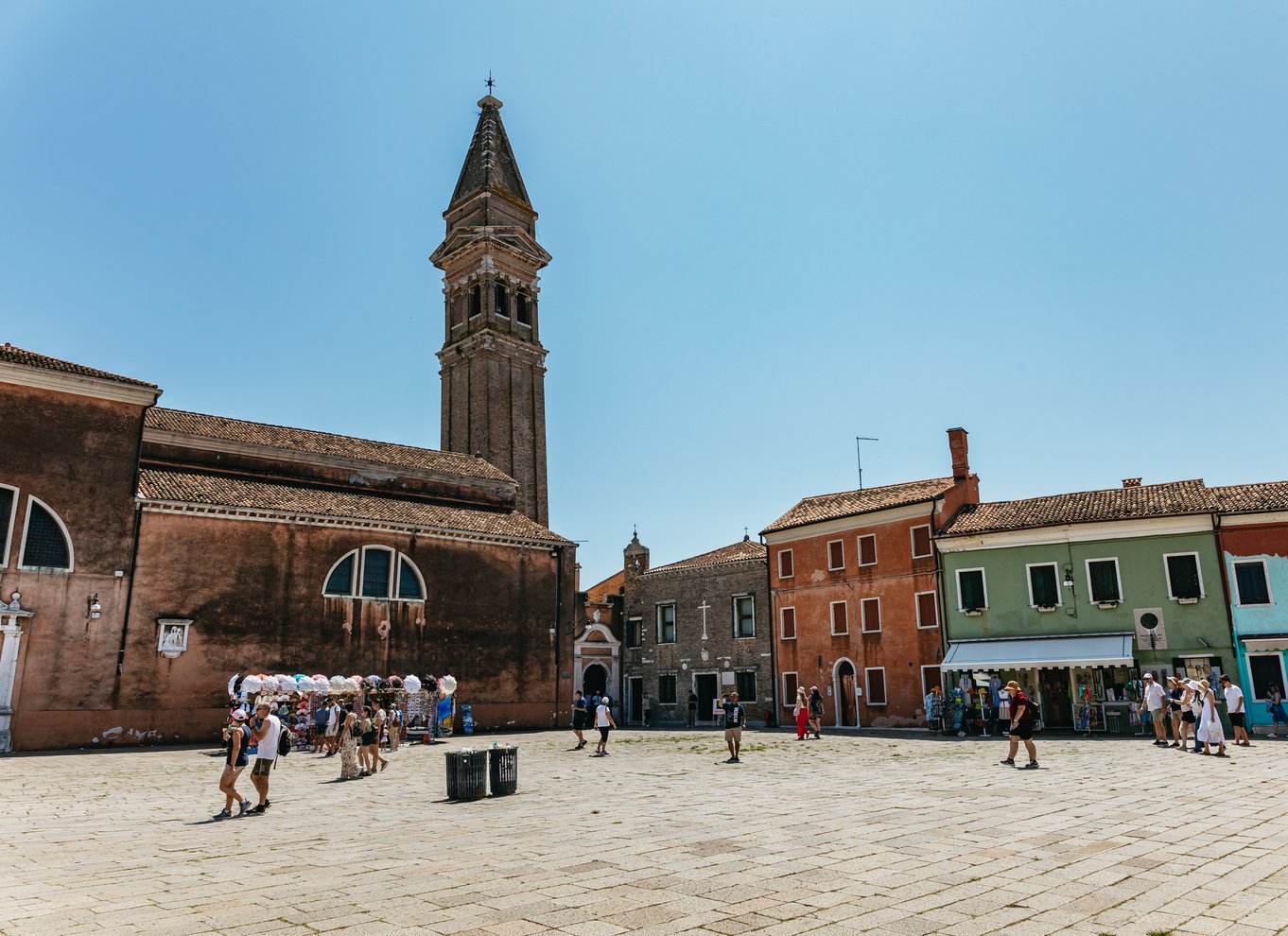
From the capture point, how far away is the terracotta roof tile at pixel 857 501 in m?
33.4

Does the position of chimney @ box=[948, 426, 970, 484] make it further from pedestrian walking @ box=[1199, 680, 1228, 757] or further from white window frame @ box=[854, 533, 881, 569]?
pedestrian walking @ box=[1199, 680, 1228, 757]

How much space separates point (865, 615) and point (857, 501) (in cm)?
473

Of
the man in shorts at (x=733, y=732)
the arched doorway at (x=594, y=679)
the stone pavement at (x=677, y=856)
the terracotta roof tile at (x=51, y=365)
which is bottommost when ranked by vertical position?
the stone pavement at (x=677, y=856)

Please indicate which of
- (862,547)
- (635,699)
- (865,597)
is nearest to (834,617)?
(865,597)

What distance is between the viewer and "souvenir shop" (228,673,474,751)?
2322 cm

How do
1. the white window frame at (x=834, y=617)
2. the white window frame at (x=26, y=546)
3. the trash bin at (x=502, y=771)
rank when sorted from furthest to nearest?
the white window frame at (x=834, y=617)
the white window frame at (x=26, y=546)
the trash bin at (x=502, y=771)

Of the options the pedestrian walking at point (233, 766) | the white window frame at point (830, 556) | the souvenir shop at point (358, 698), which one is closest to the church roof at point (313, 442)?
the souvenir shop at point (358, 698)

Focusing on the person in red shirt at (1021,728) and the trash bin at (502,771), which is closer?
the trash bin at (502,771)

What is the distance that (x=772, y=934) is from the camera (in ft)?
19.1

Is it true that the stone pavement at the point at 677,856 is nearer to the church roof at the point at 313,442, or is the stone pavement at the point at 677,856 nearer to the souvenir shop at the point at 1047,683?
the souvenir shop at the point at 1047,683

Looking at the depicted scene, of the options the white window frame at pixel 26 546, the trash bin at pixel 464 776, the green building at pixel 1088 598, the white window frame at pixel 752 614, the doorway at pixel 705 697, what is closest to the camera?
the trash bin at pixel 464 776

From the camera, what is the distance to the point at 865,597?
33.5 metres

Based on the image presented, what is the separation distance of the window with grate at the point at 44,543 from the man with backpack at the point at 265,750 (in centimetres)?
1419

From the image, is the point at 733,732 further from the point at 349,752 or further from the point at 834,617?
the point at 834,617
